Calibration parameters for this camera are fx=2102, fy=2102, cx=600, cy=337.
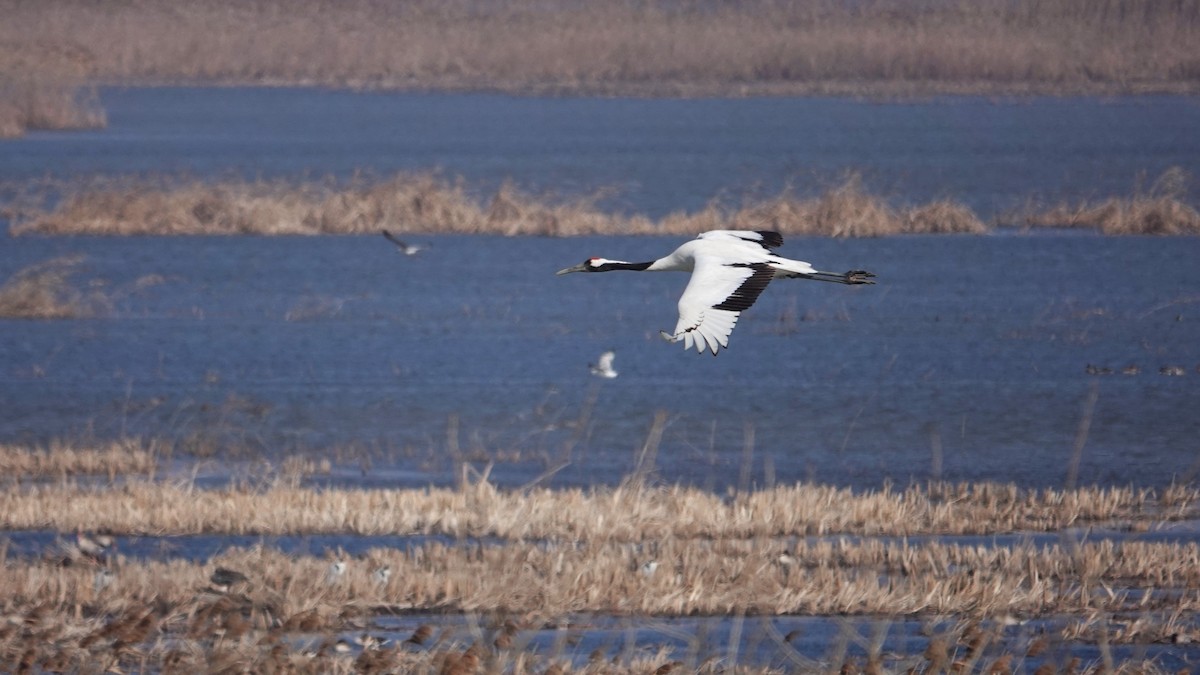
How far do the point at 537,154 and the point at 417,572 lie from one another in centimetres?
5503

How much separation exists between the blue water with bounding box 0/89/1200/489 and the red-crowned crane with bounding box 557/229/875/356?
12.6ft

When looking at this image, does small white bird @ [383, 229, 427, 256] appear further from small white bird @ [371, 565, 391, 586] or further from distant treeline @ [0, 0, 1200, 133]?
distant treeline @ [0, 0, 1200, 133]

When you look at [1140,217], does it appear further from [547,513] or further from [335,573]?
[335,573]

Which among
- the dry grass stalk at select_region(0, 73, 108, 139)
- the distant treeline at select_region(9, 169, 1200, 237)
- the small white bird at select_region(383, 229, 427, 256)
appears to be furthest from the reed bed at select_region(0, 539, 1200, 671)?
the dry grass stalk at select_region(0, 73, 108, 139)

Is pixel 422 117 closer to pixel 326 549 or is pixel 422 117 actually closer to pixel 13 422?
pixel 13 422

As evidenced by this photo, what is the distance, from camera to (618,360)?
2714cm

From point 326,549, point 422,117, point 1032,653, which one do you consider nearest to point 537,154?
point 422,117

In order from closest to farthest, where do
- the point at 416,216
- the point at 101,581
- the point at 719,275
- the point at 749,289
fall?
the point at 749,289
the point at 719,275
the point at 101,581
the point at 416,216

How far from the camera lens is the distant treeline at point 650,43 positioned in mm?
74188

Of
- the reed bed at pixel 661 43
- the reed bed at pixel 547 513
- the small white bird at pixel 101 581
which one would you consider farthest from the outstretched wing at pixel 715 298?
the reed bed at pixel 661 43

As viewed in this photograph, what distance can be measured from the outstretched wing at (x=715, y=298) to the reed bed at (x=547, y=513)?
4520mm

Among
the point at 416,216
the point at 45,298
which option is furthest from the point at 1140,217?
the point at 45,298

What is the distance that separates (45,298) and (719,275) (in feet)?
70.9

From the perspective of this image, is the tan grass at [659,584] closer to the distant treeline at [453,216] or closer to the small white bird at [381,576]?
the small white bird at [381,576]
